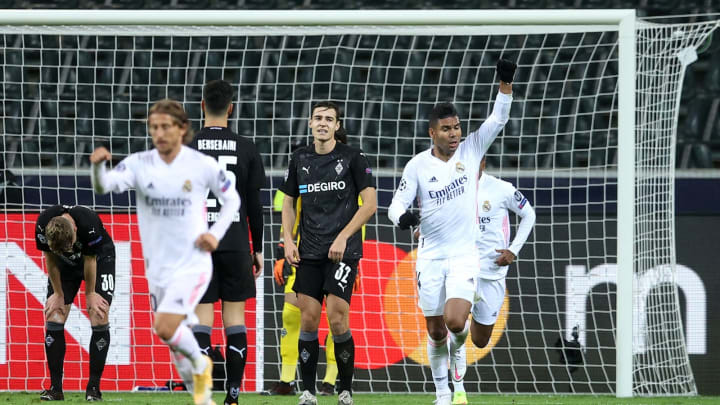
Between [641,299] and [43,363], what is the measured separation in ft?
16.3

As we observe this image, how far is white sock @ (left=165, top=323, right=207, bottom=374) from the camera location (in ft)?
17.4

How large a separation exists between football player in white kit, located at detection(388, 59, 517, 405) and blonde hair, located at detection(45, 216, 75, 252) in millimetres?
2062

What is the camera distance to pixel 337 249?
22.2 feet

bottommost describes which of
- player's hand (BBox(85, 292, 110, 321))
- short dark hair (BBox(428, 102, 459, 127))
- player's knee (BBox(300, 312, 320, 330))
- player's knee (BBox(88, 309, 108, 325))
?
player's knee (BBox(300, 312, 320, 330))

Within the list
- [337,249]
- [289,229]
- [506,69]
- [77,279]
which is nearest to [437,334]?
[337,249]

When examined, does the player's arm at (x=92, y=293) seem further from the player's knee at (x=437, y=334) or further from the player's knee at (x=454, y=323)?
the player's knee at (x=454, y=323)

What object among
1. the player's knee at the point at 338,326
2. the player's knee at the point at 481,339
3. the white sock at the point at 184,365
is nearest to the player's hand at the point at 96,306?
the player's knee at the point at 338,326

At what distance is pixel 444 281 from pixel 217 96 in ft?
5.93

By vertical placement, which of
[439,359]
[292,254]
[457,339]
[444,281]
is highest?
[292,254]

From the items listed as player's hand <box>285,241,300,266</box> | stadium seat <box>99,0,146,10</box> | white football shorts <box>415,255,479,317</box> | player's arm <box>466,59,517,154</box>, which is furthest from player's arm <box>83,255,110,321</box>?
stadium seat <box>99,0,146,10</box>

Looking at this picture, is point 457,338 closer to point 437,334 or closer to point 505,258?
point 437,334

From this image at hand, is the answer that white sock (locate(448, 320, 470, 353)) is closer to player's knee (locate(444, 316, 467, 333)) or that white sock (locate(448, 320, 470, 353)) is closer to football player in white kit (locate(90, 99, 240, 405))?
player's knee (locate(444, 316, 467, 333))

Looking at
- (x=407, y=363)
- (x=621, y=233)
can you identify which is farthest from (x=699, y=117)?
(x=407, y=363)

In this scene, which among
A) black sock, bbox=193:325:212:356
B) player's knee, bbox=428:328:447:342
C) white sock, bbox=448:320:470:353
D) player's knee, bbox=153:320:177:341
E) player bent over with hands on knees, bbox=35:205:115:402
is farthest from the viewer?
player bent over with hands on knees, bbox=35:205:115:402
